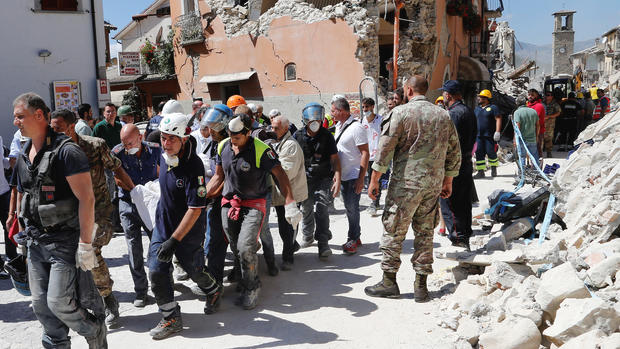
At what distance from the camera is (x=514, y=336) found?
3260 mm

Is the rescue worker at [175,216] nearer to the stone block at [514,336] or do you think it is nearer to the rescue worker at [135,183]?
the rescue worker at [135,183]

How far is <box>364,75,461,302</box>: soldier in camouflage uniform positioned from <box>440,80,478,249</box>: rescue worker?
124 centimetres

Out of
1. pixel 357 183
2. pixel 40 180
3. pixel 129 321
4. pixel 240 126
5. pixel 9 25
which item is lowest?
pixel 129 321

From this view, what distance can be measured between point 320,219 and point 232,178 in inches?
65.4

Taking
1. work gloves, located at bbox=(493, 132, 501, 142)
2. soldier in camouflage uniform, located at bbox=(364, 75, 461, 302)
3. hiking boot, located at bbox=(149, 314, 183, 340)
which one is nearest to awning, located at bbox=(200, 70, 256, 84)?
work gloves, located at bbox=(493, 132, 501, 142)

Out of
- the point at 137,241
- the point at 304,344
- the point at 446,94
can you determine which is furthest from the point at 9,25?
the point at 304,344

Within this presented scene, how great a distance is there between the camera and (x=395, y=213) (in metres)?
4.30

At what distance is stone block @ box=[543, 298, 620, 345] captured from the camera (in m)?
3.00

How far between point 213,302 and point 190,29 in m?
16.7

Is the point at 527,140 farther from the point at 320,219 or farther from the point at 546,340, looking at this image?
the point at 546,340

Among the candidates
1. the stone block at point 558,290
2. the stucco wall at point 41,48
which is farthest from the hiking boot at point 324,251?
the stucco wall at point 41,48

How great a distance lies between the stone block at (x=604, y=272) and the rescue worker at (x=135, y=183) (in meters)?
3.79

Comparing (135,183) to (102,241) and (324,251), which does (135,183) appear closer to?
(102,241)

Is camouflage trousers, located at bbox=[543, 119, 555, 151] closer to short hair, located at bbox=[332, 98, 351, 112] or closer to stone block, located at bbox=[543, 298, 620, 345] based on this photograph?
short hair, located at bbox=[332, 98, 351, 112]
